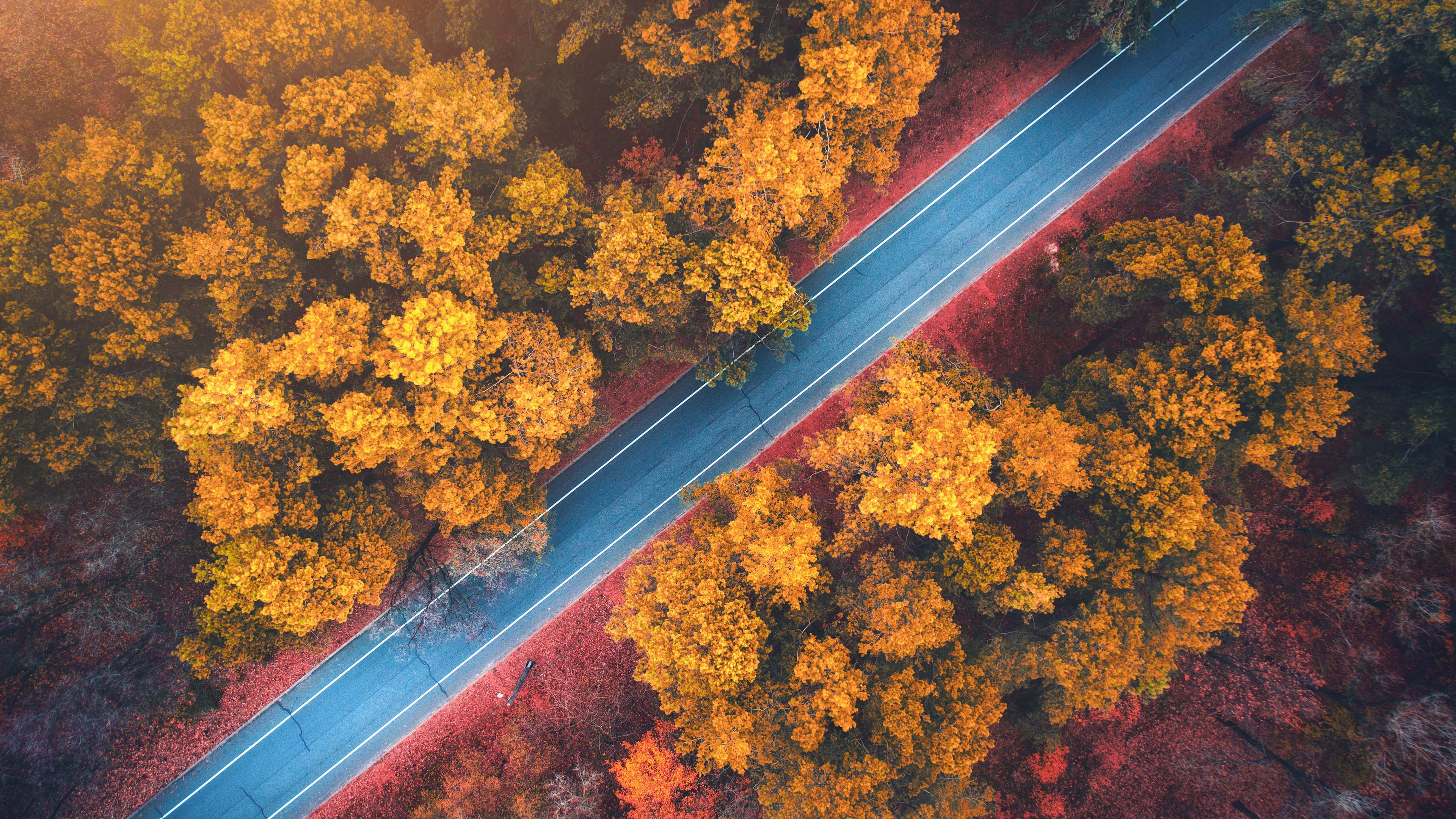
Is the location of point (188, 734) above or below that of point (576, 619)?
above

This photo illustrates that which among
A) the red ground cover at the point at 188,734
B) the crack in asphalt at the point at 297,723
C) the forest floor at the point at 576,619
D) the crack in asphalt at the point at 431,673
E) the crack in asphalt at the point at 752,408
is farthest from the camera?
the crack in asphalt at the point at 752,408

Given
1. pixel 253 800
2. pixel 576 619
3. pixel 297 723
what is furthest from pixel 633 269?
pixel 253 800

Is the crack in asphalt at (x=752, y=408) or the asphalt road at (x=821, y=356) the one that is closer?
the asphalt road at (x=821, y=356)

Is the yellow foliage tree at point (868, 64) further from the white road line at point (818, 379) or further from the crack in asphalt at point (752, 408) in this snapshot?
the crack in asphalt at point (752, 408)

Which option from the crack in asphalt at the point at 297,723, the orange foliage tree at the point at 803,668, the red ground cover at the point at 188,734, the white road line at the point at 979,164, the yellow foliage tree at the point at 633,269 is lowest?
the orange foliage tree at the point at 803,668

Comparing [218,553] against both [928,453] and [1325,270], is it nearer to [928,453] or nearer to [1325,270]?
[928,453]

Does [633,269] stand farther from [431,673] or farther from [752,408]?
[431,673]

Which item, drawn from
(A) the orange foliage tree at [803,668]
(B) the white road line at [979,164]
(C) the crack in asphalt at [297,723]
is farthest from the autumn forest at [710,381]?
(B) the white road line at [979,164]

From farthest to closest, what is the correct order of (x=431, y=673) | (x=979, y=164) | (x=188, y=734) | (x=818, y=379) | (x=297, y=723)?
1. (x=818, y=379)
2. (x=979, y=164)
3. (x=431, y=673)
4. (x=297, y=723)
5. (x=188, y=734)
